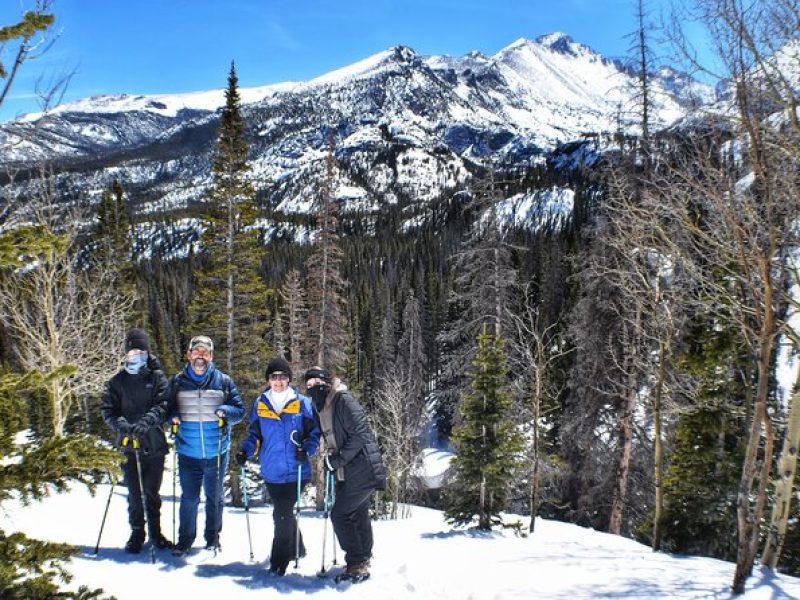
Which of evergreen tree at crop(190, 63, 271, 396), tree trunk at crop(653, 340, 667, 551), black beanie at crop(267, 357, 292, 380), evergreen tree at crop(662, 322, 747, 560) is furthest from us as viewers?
evergreen tree at crop(190, 63, 271, 396)

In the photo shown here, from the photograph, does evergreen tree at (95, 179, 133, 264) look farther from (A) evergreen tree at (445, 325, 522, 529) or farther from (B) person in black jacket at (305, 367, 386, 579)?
(B) person in black jacket at (305, 367, 386, 579)

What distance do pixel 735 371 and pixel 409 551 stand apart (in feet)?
25.5

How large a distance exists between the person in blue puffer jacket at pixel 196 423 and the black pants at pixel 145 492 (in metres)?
0.29

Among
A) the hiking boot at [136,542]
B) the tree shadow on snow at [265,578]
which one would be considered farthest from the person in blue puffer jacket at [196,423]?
the tree shadow on snow at [265,578]

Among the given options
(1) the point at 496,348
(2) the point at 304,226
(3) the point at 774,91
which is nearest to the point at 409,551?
(1) the point at 496,348

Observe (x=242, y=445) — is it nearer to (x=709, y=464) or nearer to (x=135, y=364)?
(x=135, y=364)

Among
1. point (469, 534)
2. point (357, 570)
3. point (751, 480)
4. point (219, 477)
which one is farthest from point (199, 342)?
point (469, 534)

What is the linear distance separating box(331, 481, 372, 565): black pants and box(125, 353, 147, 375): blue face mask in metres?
2.50

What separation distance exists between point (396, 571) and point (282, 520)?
1.38m

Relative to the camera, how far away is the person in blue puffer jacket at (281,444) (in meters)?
5.46

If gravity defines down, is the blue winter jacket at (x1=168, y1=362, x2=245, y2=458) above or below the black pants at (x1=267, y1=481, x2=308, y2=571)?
above

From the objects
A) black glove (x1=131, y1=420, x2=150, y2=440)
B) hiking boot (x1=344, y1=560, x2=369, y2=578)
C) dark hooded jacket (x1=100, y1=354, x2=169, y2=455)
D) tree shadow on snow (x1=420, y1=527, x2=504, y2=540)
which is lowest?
tree shadow on snow (x1=420, y1=527, x2=504, y2=540)

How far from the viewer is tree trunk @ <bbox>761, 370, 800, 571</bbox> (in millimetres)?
5605

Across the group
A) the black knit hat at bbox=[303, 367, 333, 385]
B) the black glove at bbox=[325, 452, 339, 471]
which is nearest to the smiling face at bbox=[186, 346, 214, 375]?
the black knit hat at bbox=[303, 367, 333, 385]
